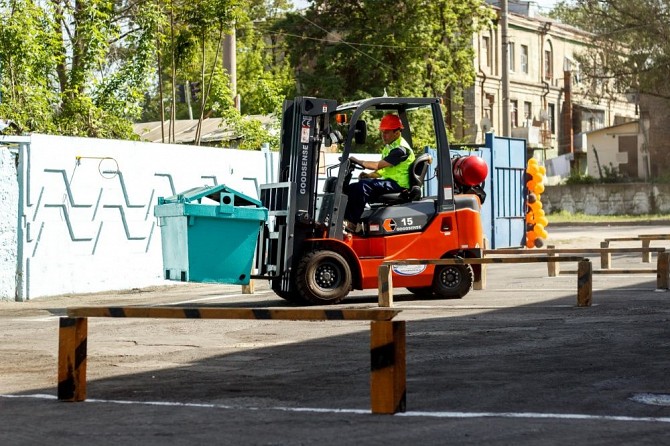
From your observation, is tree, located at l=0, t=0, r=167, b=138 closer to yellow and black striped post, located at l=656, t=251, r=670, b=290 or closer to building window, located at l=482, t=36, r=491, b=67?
yellow and black striped post, located at l=656, t=251, r=670, b=290

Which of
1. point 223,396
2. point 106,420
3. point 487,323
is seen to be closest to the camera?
point 106,420

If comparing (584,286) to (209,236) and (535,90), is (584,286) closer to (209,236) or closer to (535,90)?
(209,236)

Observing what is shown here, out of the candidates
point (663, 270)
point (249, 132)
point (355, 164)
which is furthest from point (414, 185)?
point (249, 132)

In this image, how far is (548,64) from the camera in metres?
78.0

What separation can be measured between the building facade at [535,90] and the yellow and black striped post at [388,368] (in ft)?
189

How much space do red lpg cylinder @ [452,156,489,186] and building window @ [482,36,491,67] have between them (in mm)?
53446

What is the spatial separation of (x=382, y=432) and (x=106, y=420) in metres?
1.70

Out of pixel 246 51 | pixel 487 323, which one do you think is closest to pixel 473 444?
pixel 487 323

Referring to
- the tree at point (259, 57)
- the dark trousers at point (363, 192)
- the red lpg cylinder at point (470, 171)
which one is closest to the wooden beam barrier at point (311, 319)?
the dark trousers at point (363, 192)

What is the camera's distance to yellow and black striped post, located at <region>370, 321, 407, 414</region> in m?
7.43

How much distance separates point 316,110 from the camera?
15.6 meters

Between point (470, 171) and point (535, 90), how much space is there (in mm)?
60783

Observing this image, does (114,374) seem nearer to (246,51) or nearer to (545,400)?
(545,400)

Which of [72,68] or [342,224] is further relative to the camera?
[72,68]
